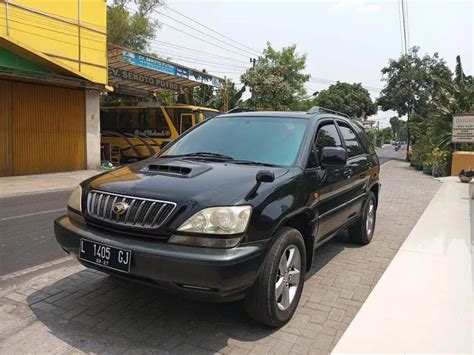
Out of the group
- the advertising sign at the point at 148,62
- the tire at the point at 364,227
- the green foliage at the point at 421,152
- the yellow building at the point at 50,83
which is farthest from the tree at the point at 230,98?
the tire at the point at 364,227

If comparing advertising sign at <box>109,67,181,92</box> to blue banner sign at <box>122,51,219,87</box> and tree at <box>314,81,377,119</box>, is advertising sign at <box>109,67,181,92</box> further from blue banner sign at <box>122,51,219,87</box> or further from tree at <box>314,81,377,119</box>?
tree at <box>314,81,377,119</box>

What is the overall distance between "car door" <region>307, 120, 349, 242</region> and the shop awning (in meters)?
14.2

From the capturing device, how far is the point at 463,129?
1711cm

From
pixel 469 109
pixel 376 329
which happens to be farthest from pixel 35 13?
pixel 469 109

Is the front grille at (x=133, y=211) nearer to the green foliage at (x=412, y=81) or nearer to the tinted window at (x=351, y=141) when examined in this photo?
the tinted window at (x=351, y=141)

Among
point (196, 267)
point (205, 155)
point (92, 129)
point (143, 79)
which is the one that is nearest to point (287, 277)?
point (196, 267)

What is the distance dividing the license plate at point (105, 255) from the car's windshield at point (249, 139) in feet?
4.71

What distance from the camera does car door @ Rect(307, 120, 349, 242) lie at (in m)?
3.93

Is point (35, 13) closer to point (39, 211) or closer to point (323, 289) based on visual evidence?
point (39, 211)

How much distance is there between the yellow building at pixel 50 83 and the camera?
43.2ft

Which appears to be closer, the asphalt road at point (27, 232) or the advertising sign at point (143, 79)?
the asphalt road at point (27, 232)

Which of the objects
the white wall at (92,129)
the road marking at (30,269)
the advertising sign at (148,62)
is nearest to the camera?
the road marking at (30,269)

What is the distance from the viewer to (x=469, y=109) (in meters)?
19.3

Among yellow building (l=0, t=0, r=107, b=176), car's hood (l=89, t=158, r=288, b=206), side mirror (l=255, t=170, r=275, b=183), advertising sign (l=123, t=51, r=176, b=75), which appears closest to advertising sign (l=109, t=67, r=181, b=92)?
advertising sign (l=123, t=51, r=176, b=75)
